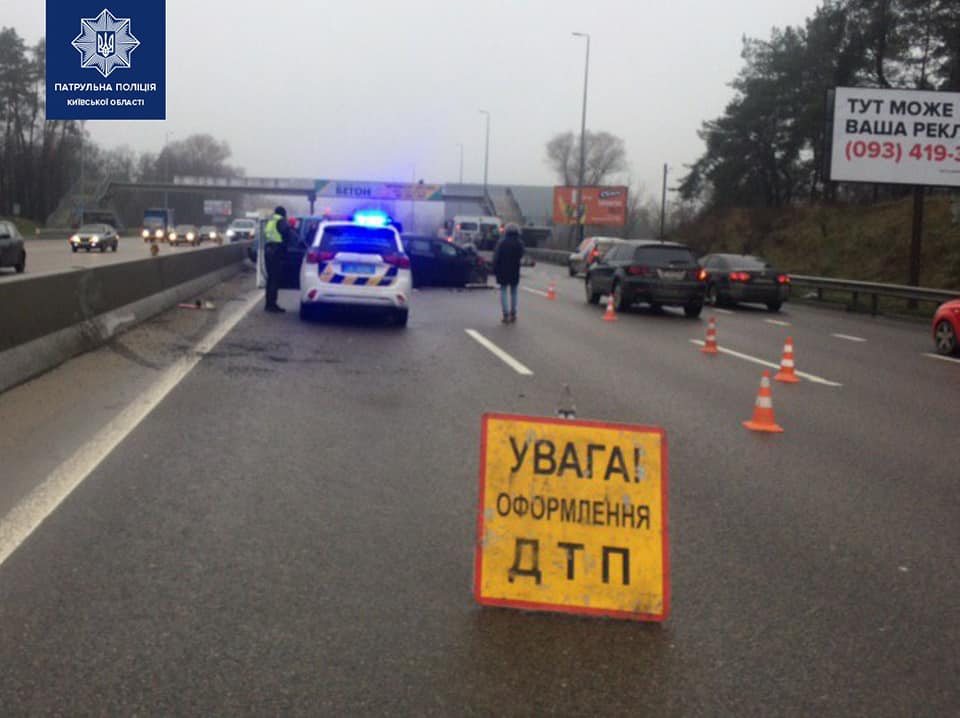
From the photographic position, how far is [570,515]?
480 centimetres

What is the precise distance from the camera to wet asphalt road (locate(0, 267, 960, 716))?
397 centimetres

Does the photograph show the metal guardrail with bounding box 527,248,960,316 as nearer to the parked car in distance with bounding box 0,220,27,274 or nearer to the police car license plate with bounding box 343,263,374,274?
the police car license plate with bounding box 343,263,374,274

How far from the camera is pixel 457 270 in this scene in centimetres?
2983

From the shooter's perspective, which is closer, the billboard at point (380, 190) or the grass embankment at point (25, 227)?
the grass embankment at point (25, 227)

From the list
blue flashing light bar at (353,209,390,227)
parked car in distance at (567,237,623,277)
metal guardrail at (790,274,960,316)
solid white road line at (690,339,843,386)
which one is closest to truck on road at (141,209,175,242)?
parked car in distance at (567,237,623,277)

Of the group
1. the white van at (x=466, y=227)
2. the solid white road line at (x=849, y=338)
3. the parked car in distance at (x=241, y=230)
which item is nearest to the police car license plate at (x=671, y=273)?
the solid white road line at (x=849, y=338)

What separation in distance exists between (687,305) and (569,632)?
1954 cm

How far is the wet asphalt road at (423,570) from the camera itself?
3.97 m

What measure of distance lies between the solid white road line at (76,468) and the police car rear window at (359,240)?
231 inches

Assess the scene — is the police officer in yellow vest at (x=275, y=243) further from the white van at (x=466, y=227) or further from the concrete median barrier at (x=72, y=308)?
the white van at (x=466, y=227)

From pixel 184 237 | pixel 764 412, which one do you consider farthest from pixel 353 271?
pixel 184 237

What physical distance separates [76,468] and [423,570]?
10.1 feet

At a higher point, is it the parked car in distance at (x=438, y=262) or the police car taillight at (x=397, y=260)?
the police car taillight at (x=397, y=260)

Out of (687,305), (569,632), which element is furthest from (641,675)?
(687,305)
